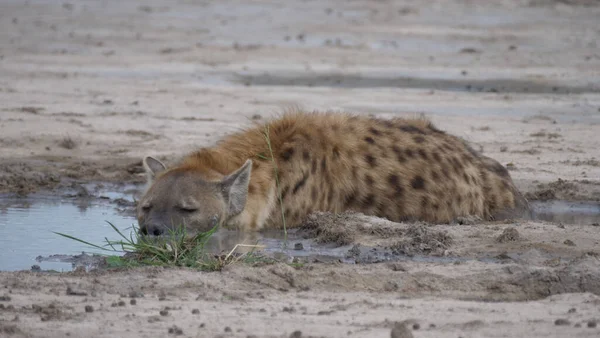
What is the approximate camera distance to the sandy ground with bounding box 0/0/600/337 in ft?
12.4

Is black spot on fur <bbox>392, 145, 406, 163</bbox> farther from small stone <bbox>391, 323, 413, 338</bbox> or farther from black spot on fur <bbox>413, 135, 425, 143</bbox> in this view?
small stone <bbox>391, 323, 413, 338</bbox>

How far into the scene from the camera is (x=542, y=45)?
43.3 feet

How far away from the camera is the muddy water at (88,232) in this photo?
5.05 m

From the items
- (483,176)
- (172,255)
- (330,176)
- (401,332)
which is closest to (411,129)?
(483,176)

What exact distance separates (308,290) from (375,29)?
10786 millimetres

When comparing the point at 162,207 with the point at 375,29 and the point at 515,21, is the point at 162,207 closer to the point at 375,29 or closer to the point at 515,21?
the point at 375,29

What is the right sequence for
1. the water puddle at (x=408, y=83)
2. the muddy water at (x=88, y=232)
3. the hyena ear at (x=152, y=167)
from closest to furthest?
the muddy water at (x=88, y=232), the hyena ear at (x=152, y=167), the water puddle at (x=408, y=83)

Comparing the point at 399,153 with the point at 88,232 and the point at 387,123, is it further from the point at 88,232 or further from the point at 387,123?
the point at 88,232

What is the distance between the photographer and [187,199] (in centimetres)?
526

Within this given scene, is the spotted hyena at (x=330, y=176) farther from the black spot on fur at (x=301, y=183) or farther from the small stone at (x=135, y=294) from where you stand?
the small stone at (x=135, y=294)

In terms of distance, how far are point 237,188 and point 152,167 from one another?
1.49 ft

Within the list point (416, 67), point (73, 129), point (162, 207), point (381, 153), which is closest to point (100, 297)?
point (162, 207)

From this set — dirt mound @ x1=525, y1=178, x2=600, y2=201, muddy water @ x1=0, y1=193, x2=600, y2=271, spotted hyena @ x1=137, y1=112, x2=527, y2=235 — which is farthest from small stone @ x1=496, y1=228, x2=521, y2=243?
dirt mound @ x1=525, y1=178, x2=600, y2=201

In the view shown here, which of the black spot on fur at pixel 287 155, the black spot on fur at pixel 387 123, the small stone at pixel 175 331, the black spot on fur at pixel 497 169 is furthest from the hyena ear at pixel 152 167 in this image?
the small stone at pixel 175 331
